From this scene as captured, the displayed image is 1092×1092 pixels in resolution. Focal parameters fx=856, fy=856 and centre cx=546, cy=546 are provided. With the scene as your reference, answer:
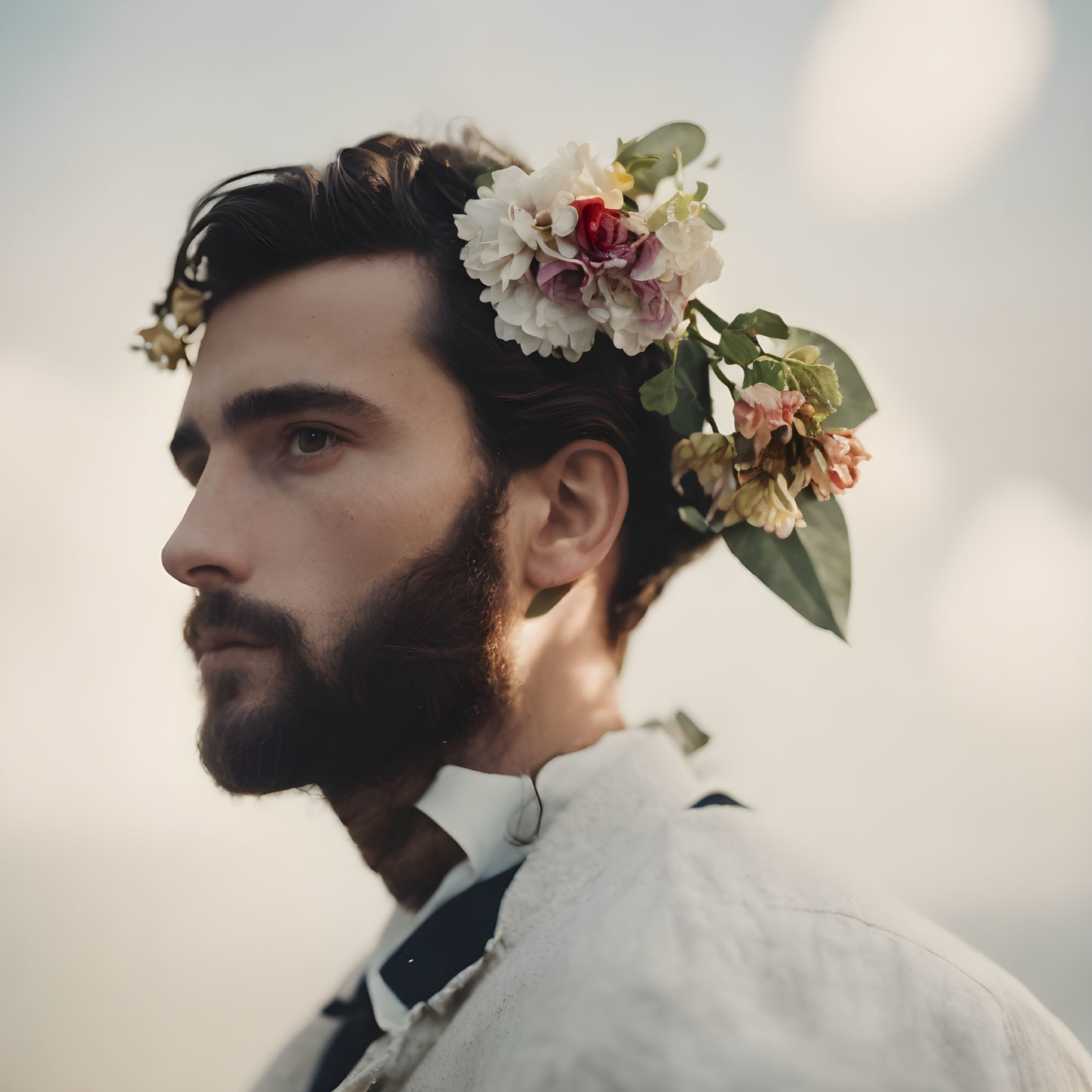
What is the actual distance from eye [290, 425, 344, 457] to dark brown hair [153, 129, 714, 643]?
6.6 inches

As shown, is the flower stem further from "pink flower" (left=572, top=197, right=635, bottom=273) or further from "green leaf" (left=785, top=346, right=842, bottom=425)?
"pink flower" (left=572, top=197, right=635, bottom=273)

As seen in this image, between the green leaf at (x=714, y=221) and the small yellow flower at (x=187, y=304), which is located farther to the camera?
the small yellow flower at (x=187, y=304)

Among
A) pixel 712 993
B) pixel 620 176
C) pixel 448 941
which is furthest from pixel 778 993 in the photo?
pixel 620 176

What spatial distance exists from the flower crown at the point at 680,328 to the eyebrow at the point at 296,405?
19 centimetres

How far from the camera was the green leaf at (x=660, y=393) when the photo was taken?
3.30ft

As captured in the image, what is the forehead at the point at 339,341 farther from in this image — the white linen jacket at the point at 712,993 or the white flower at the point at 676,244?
the white linen jacket at the point at 712,993

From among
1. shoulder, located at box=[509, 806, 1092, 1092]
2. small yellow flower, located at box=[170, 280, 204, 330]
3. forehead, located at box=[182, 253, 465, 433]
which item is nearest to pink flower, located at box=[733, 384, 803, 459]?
forehead, located at box=[182, 253, 465, 433]

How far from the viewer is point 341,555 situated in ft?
3.30

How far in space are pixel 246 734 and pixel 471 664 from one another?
0.27m

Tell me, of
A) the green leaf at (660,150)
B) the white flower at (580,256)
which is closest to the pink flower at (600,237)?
the white flower at (580,256)

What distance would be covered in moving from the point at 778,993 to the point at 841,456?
596 mm

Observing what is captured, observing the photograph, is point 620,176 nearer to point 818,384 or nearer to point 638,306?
point 638,306

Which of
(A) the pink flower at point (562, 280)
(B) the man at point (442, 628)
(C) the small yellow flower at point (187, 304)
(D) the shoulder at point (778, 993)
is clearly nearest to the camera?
(D) the shoulder at point (778, 993)

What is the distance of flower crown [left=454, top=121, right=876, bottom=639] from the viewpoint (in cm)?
98
